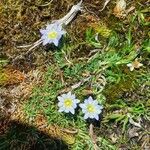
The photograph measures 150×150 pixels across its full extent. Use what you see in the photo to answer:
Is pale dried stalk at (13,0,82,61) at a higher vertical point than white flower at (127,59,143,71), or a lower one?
higher

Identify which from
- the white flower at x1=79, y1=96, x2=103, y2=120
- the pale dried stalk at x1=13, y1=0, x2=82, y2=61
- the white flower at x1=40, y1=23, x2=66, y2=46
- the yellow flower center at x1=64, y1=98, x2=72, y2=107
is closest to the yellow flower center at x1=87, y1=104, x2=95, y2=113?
the white flower at x1=79, y1=96, x2=103, y2=120

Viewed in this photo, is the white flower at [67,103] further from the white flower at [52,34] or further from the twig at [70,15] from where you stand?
the twig at [70,15]

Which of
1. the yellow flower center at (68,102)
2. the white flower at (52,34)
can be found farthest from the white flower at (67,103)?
the white flower at (52,34)

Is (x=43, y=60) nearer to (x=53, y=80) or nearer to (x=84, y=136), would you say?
(x=53, y=80)

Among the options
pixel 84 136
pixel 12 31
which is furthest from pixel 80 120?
pixel 12 31

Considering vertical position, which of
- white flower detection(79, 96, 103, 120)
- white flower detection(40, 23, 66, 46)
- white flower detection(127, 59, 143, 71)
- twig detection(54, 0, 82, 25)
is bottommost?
white flower detection(79, 96, 103, 120)

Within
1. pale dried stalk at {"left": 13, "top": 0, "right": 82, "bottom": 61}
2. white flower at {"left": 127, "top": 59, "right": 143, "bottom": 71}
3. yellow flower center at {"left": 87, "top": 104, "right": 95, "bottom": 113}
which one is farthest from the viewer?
pale dried stalk at {"left": 13, "top": 0, "right": 82, "bottom": 61}

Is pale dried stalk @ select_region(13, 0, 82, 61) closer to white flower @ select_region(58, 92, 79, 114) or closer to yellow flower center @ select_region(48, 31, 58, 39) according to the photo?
yellow flower center @ select_region(48, 31, 58, 39)
